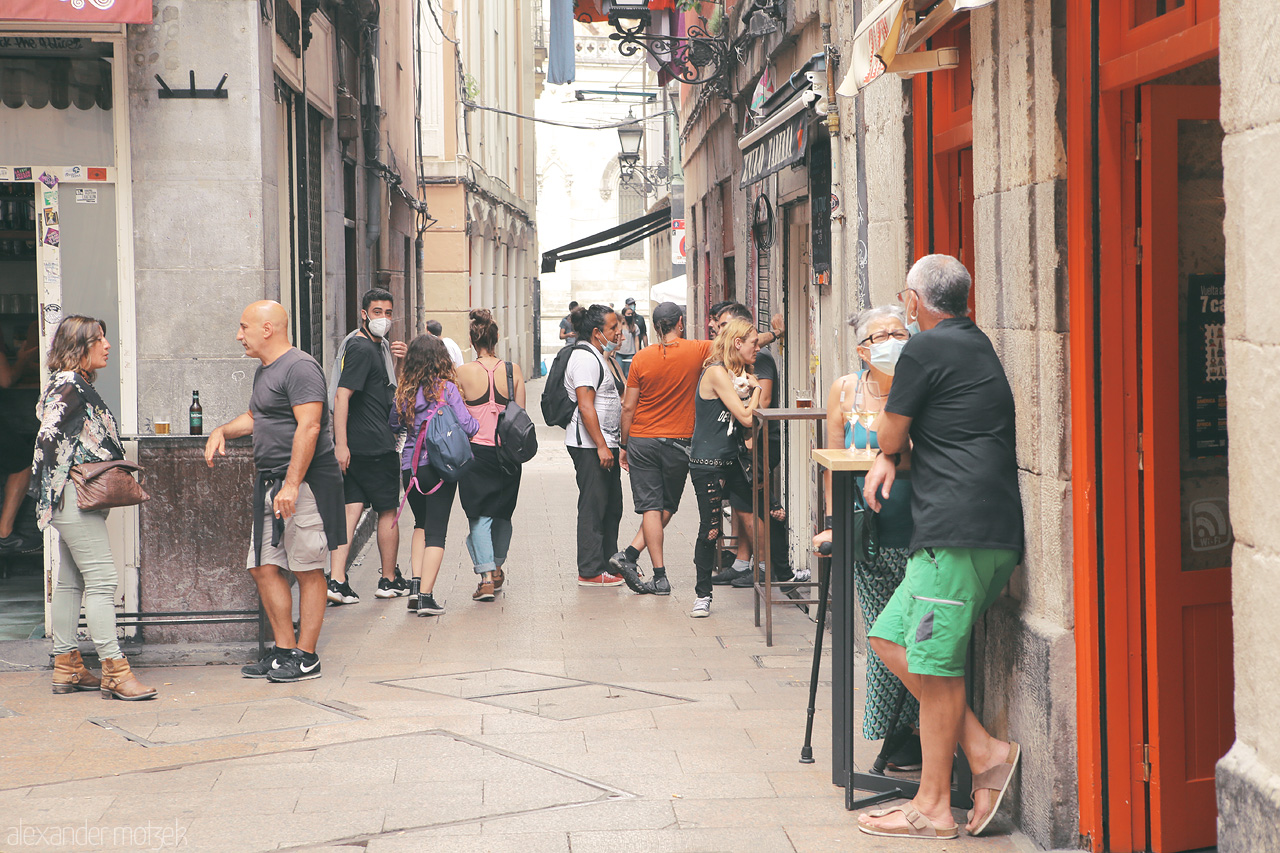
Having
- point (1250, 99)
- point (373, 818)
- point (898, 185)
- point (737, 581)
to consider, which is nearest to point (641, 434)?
point (737, 581)

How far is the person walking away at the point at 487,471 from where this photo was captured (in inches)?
338

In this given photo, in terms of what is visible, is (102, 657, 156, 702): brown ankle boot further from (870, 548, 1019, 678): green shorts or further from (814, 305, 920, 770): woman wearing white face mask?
(870, 548, 1019, 678): green shorts

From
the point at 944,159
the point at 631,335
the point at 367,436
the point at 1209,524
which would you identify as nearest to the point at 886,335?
the point at 1209,524

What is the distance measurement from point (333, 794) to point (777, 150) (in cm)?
547

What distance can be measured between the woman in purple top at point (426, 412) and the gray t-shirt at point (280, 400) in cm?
190

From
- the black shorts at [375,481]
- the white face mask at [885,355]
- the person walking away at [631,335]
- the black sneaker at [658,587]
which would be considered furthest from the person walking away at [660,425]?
the person walking away at [631,335]

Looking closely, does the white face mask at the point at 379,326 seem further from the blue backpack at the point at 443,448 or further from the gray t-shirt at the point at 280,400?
the gray t-shirt at the point at 280,400

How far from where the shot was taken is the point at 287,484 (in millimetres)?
6371

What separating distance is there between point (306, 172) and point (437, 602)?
3786 mm

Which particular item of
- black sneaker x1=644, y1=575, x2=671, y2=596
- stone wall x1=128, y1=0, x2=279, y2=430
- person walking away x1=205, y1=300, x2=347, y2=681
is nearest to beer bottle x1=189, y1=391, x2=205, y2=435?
stone wall x1=128, y1=0, x2=279, y2=430

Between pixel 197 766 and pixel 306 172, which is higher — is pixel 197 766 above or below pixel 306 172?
below

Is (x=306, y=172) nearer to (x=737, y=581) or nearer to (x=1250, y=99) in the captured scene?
(x=737, y=581)

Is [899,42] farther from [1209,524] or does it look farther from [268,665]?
[268,665]

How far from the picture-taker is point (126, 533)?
23.4 ft
